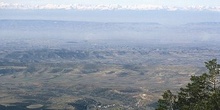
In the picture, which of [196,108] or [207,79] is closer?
[196,108]

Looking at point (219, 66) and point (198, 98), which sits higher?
point (219, 66)

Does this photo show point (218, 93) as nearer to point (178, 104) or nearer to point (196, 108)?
point (196, 108)

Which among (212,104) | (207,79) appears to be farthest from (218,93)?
(207,79)

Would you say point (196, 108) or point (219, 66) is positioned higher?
point (219, 66)

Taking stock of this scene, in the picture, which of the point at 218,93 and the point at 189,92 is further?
the point at 189,92

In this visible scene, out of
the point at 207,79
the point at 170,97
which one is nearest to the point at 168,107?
the point at 170,97

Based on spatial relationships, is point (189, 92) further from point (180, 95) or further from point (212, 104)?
point (212, 104)

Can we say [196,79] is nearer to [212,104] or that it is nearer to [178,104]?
[178,104]
